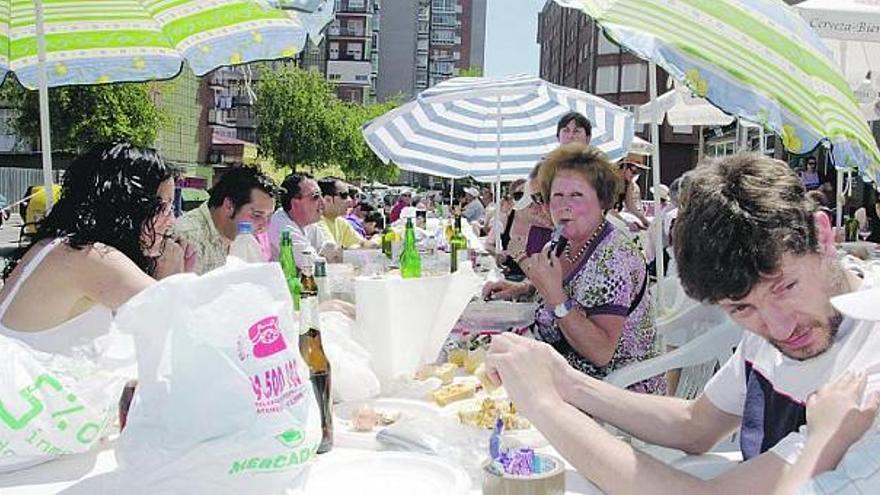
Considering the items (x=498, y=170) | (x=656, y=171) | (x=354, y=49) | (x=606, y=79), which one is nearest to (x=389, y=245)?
Result: (x=498, y=170)

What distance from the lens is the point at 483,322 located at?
10.4ft

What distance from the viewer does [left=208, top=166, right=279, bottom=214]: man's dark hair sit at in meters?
4.66

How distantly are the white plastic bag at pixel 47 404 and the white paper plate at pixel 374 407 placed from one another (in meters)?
0.51

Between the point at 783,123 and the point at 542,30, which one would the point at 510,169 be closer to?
the point at 783,123

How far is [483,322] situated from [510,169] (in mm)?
4954

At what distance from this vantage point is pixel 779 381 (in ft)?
4.91

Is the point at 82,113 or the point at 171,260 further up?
the point at 82,113

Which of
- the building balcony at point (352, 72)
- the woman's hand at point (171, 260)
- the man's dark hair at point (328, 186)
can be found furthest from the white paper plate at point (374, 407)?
the building balcony at point (352, 72)

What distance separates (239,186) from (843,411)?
4.00m

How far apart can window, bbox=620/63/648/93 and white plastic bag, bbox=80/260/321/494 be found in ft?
167

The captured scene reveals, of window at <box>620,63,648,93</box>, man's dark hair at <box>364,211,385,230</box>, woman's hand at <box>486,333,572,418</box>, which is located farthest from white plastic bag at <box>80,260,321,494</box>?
window at <box>620,63,648,93</box>

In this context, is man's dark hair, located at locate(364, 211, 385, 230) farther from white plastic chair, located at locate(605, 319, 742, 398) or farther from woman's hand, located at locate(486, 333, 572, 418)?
woman's hand, located at locate(486, 333, 572, 418)

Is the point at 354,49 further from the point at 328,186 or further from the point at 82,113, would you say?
the point at 328,186

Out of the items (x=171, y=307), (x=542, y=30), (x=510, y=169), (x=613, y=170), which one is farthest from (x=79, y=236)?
(x=542, y=30)
